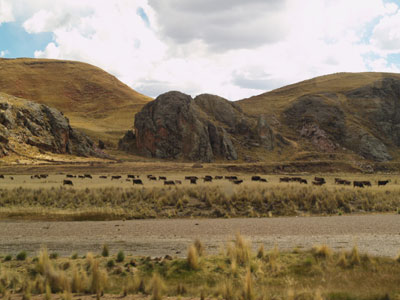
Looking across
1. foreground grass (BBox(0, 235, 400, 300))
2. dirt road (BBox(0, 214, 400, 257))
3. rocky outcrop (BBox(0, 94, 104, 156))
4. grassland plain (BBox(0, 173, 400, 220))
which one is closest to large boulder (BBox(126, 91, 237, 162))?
rocky outcrop (BBox(0, 94, 104, 156))

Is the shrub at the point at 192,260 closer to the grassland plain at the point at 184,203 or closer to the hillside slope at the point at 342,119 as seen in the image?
the grassland plain at the point at 184,203

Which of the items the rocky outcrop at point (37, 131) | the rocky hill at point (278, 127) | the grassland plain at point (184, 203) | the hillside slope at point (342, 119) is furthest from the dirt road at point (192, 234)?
the hillside slope at point (342, 119)

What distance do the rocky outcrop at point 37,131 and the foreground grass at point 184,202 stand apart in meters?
44.1

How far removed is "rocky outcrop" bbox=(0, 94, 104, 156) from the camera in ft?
221

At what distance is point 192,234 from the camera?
1605 cm

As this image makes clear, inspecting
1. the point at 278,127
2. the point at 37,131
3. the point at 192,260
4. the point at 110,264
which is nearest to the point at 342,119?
the point at 278,127

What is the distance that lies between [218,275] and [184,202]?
565 inches

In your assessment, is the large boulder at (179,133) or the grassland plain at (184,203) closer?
the grassland plain at (184,203)

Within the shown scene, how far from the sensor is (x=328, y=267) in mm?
10492

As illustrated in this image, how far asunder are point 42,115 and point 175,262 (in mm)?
76423

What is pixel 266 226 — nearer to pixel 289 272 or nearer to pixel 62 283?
pixel 289 272

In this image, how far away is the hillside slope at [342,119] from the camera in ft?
302

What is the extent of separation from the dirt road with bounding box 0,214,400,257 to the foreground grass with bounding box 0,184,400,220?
7.46 feet

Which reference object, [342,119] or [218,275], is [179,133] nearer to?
[342,119]
